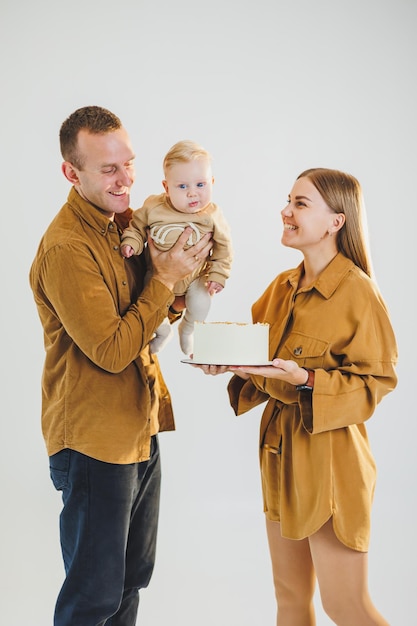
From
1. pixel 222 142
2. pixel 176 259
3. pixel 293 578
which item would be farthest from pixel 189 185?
Result: pixel 222 142

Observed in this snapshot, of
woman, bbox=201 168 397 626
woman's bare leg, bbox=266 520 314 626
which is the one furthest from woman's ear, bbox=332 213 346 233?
woman's bare leg, bbox=266 520 314 626

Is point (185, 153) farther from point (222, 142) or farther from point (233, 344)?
point (222, 142)

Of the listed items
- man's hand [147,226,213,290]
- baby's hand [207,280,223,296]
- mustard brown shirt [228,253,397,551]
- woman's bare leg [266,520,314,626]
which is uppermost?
man's hand [147,226,213,290]

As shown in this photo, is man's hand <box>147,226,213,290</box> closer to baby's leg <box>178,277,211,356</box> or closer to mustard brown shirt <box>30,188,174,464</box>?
mustard brown shirt <box>30,188,174,464</box>

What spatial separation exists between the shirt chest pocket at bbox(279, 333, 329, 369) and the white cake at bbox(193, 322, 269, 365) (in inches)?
6.5

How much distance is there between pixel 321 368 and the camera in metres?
2.57

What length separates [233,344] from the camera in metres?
2.46

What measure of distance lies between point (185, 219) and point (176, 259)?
18 centimetres

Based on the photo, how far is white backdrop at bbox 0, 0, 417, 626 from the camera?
17.5 feet

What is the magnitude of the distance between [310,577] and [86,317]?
1145 millimetres

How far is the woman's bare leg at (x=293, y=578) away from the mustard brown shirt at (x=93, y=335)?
1.80 ft

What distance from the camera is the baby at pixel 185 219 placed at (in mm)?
2773

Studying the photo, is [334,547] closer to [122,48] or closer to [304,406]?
[304,406]

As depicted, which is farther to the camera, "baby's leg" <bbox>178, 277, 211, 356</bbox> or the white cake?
"baby's leg" <bbox>178, 277, 211, 356</bbox>
